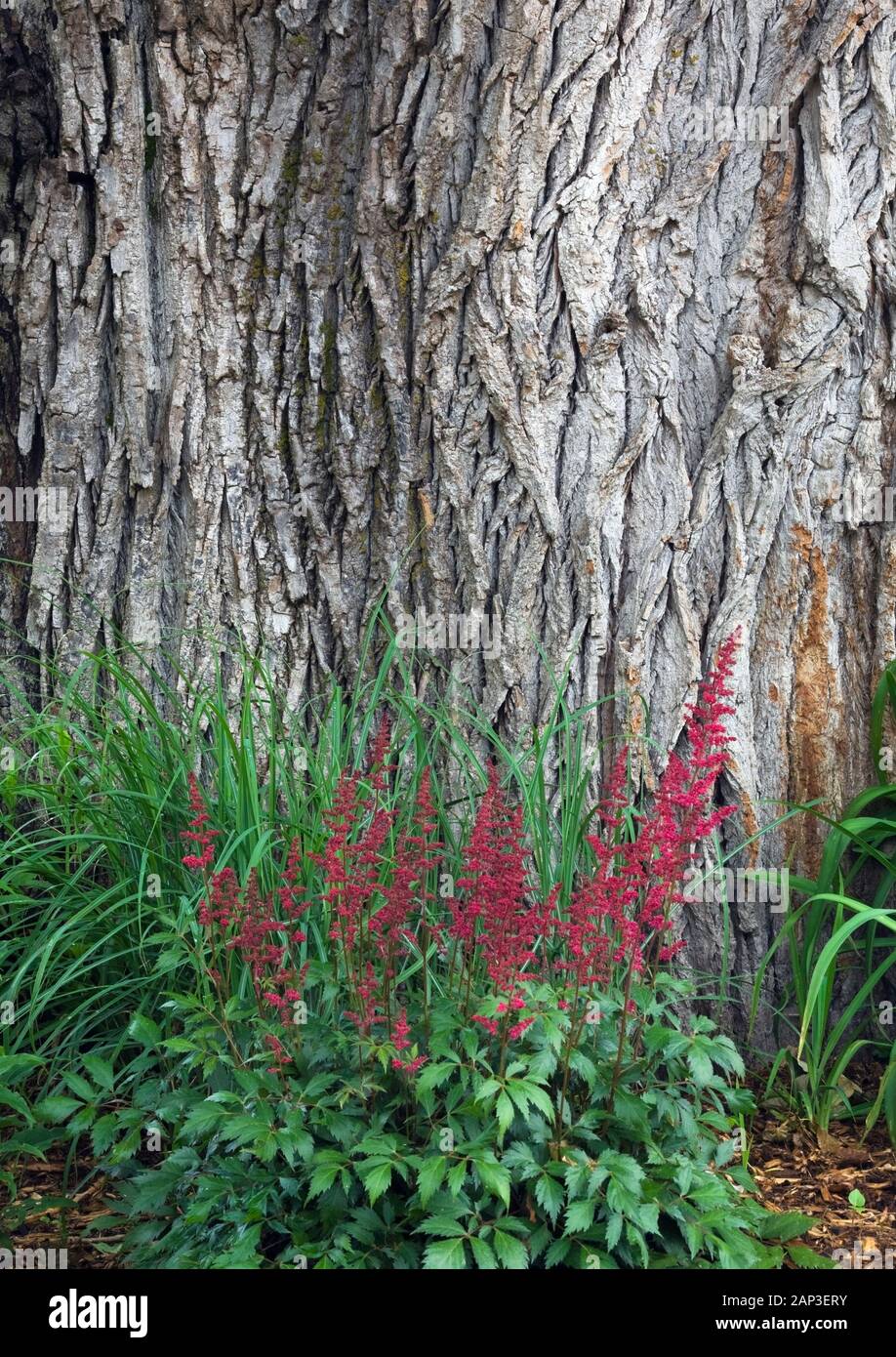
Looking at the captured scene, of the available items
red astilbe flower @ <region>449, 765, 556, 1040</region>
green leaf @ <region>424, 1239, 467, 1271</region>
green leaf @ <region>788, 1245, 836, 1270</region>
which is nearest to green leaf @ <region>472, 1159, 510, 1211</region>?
green leaf @ <region>424, 1239, 467, 1271</region>

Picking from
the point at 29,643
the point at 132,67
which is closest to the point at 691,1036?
the point at 29,643

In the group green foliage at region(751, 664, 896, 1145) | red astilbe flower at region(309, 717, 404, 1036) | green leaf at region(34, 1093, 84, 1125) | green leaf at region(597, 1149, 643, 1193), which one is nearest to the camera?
green leaf at region(597, 1149, 643, 1193)

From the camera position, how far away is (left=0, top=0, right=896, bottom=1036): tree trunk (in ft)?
11.3

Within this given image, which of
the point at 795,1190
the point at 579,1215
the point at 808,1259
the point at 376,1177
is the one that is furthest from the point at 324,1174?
the point at 795,1190

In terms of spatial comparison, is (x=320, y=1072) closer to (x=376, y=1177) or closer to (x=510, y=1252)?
(x=376, y=1177)

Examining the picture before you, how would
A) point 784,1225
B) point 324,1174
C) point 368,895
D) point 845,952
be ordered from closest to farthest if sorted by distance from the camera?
1. point 324,1174
2. point 368,895
3. point 784,1225
4. point 845,952

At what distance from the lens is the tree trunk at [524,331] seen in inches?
136

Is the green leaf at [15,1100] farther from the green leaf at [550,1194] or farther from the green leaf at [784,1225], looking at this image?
the green leaf at [784,1225]

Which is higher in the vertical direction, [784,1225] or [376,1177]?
[376,1177]

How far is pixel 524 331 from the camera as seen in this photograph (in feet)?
11.3

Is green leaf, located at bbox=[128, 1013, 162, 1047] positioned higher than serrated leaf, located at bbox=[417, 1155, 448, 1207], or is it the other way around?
green leaf, located at bbox=[128, 1013, 162, 1047]

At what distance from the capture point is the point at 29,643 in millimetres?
4051

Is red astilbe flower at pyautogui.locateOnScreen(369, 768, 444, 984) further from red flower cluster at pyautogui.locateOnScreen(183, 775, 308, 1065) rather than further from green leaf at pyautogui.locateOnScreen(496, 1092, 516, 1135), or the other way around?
green leaf at pyautogui.locateOnScreen(496, 1092, 516, 1135)

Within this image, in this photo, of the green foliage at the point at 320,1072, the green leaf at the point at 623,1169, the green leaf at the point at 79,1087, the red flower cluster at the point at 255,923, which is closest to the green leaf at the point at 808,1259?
the green foliage at the point at 320,1072
